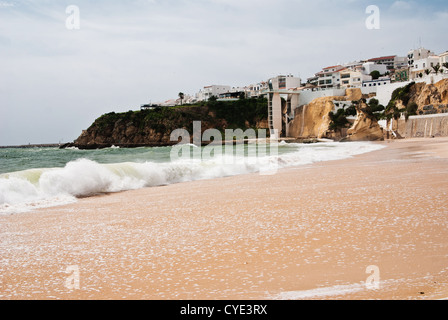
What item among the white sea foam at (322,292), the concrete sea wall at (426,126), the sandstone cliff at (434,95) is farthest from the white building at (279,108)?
the white sea foam at (322,292)

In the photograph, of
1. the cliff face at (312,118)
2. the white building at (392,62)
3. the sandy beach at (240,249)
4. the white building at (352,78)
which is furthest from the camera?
the white building at (392,62)

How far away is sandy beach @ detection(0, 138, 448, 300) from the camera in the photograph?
10.1ft

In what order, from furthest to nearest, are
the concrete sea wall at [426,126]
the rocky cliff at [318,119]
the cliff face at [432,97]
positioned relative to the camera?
the rocky cliff at [318,119], the cliff face at [432,97], the concrete sea wall at [426,126]

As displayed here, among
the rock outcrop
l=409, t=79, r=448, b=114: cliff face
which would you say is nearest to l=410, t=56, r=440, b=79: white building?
l=409, t=79, r=448, b=114: cliff face

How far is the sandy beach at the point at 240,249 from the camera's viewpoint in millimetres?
3076

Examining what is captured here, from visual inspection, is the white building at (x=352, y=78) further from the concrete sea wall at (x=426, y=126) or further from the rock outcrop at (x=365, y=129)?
the concrete sea wall at (x=426, y=126)

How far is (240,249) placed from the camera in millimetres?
4184

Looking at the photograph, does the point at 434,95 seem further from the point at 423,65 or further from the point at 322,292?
the point at 322,292

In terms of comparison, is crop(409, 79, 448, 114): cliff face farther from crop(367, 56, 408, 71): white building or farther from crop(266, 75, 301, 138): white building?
crop(367, 56, 408, 71): white building
